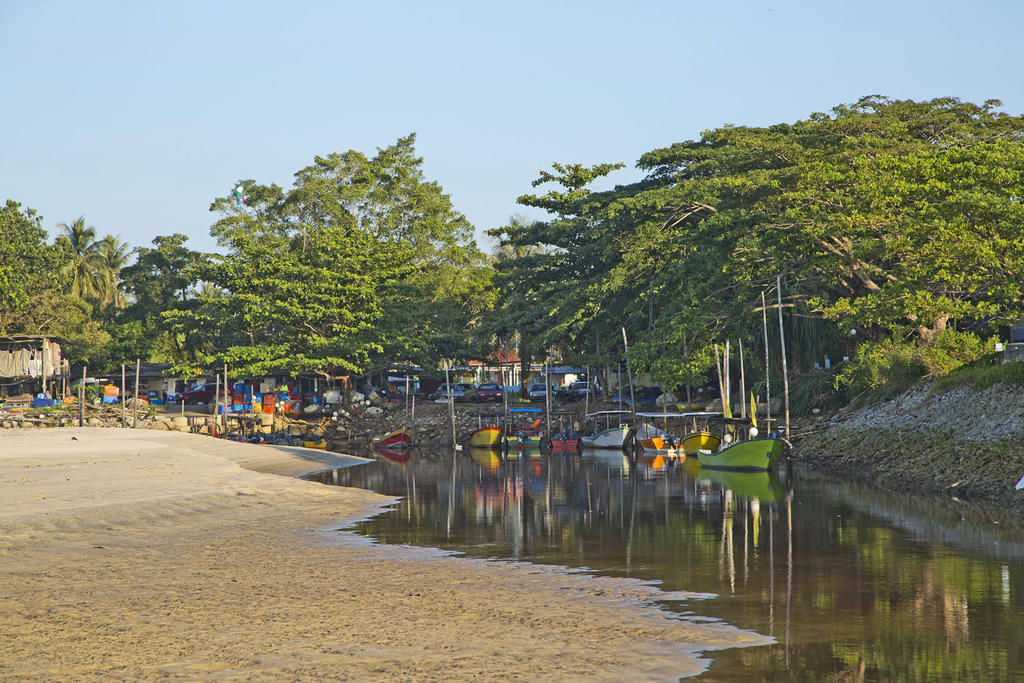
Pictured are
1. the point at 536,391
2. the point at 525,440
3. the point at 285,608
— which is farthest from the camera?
the point at 536,391

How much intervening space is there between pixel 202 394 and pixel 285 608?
76.6 meters

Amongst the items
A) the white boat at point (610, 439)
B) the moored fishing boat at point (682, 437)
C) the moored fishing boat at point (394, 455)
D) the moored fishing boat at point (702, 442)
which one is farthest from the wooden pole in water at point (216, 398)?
the moored fishing boat at point (702, 442)

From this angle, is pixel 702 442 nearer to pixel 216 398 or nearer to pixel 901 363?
pixel 901 363

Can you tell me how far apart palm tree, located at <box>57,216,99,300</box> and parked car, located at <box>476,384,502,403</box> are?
42232mm

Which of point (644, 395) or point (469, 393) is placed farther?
point (469, 393)

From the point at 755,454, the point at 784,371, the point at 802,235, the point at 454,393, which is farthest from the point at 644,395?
the point at 755,454

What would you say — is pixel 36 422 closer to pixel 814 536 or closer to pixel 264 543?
pixel 264 543

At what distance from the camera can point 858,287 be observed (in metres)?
49.9

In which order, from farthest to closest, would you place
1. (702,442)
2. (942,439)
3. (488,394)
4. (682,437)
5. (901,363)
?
(488,394), (682,437), (702,442), (901,363), (942,439)

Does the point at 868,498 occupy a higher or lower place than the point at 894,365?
lower

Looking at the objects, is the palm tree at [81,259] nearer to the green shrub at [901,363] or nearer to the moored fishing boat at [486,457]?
the moored fishing boat at [486,457]

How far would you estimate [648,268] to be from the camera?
210 feet

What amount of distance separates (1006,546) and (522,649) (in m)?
12.9

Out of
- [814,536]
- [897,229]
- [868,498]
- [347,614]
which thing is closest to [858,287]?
[897,229]
